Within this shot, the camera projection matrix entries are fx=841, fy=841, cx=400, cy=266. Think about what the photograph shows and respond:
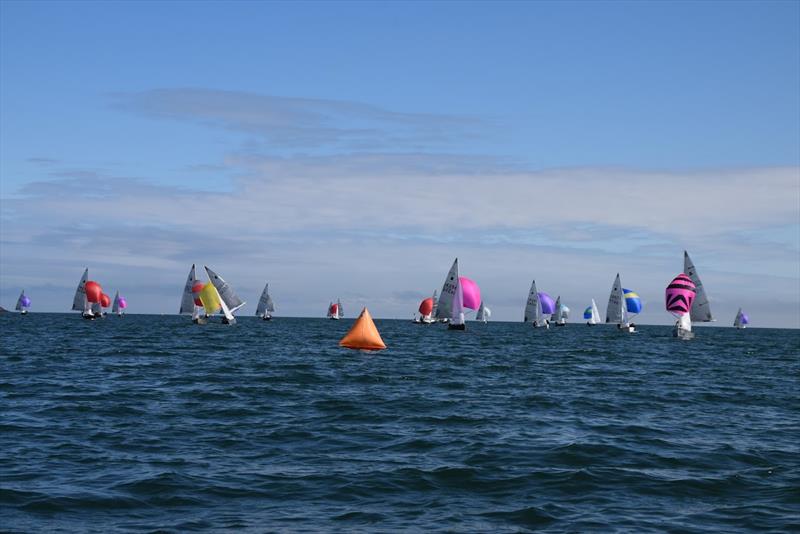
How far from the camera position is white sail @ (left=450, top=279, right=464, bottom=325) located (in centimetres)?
10138

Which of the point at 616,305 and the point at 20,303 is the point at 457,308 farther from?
the point at 20,303

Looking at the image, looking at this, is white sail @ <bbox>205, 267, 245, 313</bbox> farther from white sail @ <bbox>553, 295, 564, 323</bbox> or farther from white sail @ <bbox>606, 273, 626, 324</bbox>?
white sail @ <bbox>553, 295, 564, 323</bbox>

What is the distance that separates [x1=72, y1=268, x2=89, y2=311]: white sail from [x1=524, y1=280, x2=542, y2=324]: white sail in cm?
7353

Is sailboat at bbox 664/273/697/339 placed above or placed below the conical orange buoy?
above

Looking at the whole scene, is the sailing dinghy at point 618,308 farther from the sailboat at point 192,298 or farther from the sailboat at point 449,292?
the sailboat at point 192,298

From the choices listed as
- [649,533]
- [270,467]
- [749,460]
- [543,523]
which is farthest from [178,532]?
[749,460]

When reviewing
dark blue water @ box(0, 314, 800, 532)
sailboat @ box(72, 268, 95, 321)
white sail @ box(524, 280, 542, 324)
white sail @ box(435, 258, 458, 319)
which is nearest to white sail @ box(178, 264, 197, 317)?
sailboat @ box(72, 268, 95, 321)

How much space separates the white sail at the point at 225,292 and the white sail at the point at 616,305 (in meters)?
58.3

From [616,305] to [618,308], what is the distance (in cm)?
60

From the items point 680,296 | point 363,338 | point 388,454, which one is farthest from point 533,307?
point 388,454

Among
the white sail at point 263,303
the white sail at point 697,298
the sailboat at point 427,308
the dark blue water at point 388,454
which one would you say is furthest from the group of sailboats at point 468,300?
the dark blue water at point 388,454

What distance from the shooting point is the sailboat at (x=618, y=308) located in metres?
128

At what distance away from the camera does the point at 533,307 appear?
150000 millimetres

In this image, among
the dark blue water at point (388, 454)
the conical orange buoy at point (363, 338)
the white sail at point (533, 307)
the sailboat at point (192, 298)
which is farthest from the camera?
the white sail at point (533, 307)
